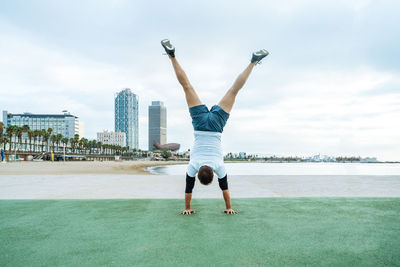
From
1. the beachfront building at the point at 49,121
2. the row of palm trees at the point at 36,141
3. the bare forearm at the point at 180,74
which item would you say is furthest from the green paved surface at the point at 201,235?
the beachfront building at the point at 49,121

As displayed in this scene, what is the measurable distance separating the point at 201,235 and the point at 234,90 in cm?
263

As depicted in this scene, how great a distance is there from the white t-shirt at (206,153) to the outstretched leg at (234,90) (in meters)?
0.50

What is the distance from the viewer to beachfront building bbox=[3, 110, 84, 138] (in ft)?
542

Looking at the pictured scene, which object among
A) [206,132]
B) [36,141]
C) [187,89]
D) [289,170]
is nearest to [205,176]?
[206,132]

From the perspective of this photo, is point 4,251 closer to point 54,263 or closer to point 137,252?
point 54,263

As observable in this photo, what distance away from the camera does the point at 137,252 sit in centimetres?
277

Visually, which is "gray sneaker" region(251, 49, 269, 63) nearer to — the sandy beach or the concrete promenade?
the concrete promenade

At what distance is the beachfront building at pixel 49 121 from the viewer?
165125 millimetres

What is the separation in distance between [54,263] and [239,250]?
5.66ft

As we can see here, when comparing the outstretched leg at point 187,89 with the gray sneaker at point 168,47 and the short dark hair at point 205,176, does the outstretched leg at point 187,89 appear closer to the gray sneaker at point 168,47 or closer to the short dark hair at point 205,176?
the gray sneaker at point 168,47

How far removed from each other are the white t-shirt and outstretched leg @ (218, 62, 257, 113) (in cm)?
50

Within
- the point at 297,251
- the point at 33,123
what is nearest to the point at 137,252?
the point at 297,251

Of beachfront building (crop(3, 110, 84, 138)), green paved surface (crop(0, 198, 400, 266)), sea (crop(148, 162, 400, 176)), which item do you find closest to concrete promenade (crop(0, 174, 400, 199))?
green paved surface (crop(0, 198, 400, 266))

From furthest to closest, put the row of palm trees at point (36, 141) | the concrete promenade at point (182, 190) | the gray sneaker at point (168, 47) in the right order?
1. the row of palm trees at point (36, 141)
2. the concrete promenade at point (182, 190)
3. the gray sneaker at point (168, 47)
